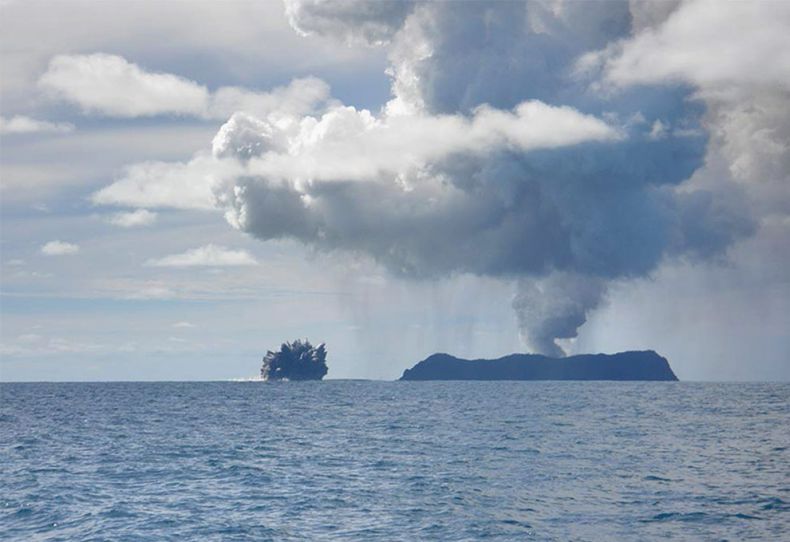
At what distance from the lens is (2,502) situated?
53406mm

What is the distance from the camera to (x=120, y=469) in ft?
221

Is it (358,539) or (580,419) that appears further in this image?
(580,419)

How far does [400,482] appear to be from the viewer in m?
60.0

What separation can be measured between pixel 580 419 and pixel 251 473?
66.9m

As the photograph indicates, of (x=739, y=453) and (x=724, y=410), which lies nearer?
(x=739, y=453)

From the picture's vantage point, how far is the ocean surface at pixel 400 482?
45438 millimetres

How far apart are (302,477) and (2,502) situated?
66.6 ft

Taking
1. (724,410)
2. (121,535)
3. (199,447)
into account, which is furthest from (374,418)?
(121,535)

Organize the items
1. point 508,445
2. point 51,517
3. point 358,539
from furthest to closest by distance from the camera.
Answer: point 508,445
point 51,517
point 358,539

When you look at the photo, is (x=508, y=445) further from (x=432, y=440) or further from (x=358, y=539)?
(x=358, y=539)

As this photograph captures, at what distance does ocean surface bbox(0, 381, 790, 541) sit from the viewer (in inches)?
1789

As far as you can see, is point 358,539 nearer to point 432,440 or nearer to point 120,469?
point 120,469

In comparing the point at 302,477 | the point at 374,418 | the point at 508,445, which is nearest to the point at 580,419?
the point at 374,418

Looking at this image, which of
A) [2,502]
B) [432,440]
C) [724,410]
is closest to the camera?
[2,502]
